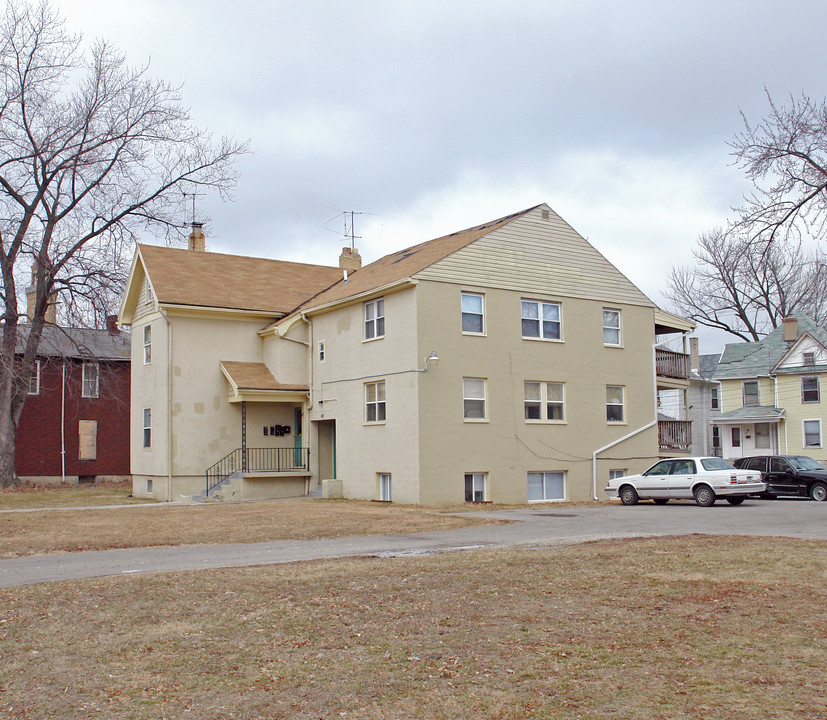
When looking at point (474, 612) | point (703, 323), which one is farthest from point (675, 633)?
point (703, 323)

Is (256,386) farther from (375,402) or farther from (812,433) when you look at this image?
(812,433)

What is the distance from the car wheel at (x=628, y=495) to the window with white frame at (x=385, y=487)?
6.75 metres

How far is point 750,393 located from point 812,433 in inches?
184

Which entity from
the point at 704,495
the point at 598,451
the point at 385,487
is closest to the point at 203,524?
the point at 385,487

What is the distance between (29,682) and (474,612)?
4037 mm

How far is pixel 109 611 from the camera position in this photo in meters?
8.92

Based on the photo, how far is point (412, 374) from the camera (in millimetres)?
24797

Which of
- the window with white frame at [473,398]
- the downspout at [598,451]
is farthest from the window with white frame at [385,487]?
the downspout at [598,451]

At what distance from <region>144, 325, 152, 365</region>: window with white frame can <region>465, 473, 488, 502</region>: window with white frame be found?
12714 mm

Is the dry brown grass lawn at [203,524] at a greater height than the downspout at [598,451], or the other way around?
the downspout at [598,451]

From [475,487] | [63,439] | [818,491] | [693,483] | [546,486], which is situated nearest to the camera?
[693,483]

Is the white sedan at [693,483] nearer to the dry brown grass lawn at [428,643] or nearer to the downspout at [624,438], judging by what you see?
the downspout at [624,438]

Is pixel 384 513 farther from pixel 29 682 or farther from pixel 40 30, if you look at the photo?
pixel 40 30

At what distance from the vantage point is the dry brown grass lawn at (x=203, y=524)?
52.9ft
